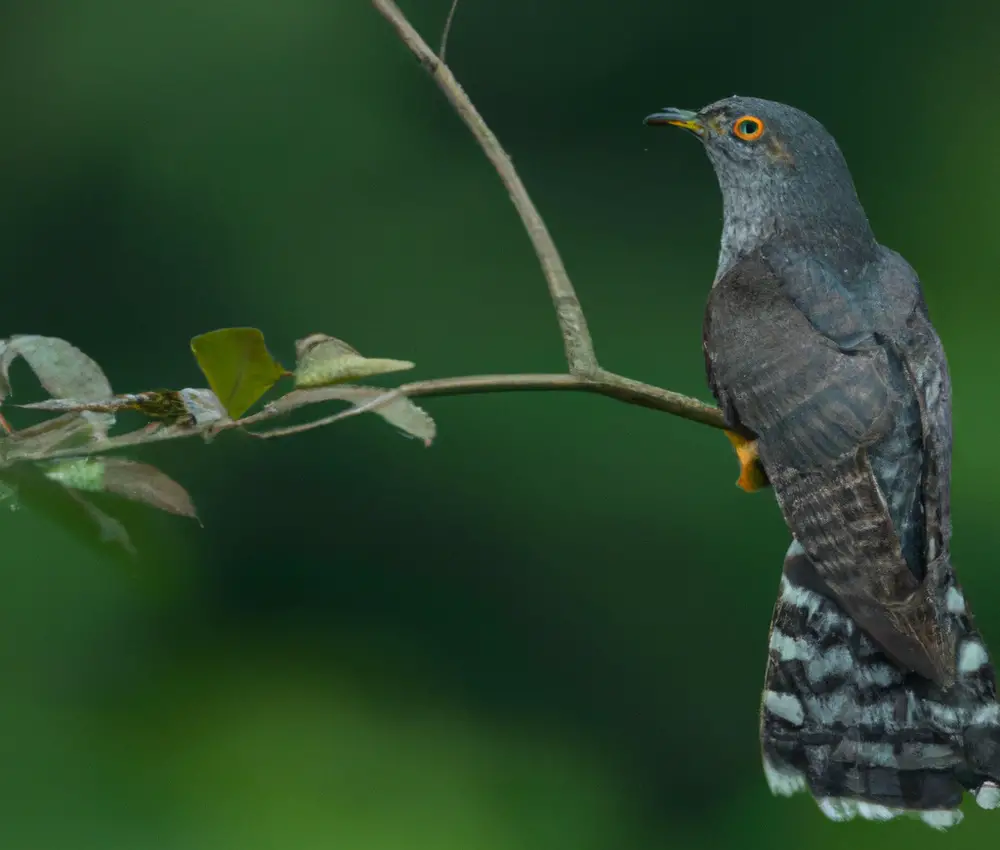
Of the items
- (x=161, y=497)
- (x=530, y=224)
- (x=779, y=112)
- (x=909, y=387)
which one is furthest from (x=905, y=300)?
(x=161, y=497)

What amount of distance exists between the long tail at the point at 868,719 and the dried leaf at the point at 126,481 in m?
0.92

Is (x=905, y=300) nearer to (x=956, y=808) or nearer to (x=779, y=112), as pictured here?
(x=779, y=112)

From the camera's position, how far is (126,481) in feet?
2.91

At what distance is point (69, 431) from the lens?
37.9 inches

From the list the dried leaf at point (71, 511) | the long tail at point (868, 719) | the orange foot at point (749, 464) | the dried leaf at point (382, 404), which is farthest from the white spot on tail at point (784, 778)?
the dried leaf at point (71, 511)

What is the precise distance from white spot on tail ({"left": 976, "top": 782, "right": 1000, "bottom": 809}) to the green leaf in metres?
1.08

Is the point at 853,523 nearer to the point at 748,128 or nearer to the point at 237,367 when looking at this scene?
the point at 748,128

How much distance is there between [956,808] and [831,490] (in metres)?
0.45

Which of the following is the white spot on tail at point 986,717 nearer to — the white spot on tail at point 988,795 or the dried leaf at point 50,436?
the white spot on tail at point 988,795

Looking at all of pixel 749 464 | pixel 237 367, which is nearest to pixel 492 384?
pixel 237 367

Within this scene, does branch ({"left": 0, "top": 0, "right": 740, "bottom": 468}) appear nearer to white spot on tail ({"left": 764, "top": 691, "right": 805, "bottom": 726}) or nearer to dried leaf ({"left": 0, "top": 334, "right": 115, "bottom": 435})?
dried leaf ({"left": 0, "top": 334, "right": 115, "bottom": 435})

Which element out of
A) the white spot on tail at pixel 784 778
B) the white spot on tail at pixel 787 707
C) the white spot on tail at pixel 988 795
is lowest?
the white spot on tail at pixel 988 795

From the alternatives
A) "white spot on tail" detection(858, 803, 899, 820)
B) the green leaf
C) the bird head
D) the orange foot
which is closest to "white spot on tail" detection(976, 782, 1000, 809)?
"white spot on tail" detection(858, 803, 899, 820)

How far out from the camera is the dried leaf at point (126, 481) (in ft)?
2.84
